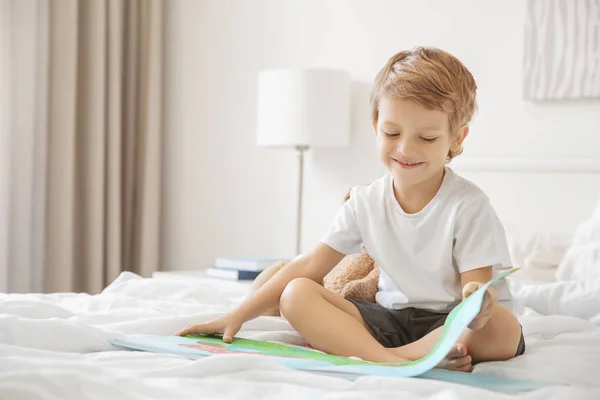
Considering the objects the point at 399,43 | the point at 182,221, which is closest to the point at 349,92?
the point at 399,43

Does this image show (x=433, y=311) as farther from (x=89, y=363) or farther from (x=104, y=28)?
(x=104, y=28)

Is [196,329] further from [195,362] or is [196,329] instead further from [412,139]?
[412,139]

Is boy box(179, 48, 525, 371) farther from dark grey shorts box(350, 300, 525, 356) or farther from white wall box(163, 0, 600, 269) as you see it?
white wall box(163, 0, 600, 269)

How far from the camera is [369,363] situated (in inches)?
53.0

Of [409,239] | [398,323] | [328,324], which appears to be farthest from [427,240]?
[328,324]

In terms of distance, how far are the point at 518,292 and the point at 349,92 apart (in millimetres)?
1366

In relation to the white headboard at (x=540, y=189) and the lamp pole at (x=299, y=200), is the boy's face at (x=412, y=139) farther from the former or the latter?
the lamp pole at (x=299, y=200)

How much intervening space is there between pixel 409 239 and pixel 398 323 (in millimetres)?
165

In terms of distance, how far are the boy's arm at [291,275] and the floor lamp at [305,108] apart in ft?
4.43

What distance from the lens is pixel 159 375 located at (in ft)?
4.03

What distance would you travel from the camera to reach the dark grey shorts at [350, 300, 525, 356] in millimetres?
1644

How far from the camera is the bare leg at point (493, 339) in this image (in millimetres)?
1410

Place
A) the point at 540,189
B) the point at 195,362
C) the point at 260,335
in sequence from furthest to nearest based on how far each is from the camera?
1. the point at 540,189
2. the point at 260,335
3. the point at 195,362

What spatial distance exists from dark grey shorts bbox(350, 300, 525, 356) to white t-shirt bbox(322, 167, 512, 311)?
0.06 feet
